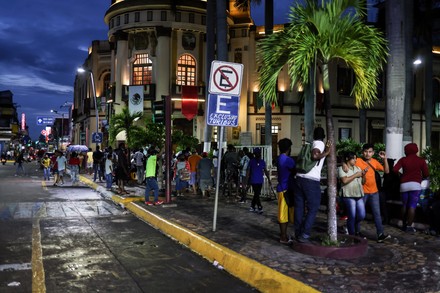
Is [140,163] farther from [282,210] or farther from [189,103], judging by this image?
[282,210]

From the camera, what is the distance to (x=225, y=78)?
8.91 meters

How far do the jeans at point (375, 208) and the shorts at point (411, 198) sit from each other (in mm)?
1113

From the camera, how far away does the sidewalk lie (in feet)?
18.7

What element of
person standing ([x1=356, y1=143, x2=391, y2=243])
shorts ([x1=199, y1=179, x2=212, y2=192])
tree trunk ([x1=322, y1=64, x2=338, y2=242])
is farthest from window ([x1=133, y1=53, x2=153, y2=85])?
tree trunk ([x1=322, y1=64, x2=338, y2=242])

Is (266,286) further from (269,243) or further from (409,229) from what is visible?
(409,229)

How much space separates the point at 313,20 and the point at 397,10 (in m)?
6.07

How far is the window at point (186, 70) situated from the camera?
3609 cm

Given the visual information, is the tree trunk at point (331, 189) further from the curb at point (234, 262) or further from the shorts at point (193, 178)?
the shorts at point (193, 178)

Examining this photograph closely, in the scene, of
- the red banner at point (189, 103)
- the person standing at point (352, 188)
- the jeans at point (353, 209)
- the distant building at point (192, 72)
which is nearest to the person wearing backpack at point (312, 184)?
the person standing at point (352, 188)

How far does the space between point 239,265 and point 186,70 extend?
30.7m

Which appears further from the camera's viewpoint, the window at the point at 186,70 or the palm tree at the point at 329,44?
the window at the point at 186,70

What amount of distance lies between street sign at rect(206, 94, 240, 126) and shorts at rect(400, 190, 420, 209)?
3.59m

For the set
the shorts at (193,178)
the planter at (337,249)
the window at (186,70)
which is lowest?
the planter at (337,249)

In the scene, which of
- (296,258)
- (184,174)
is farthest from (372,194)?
(184,174)
